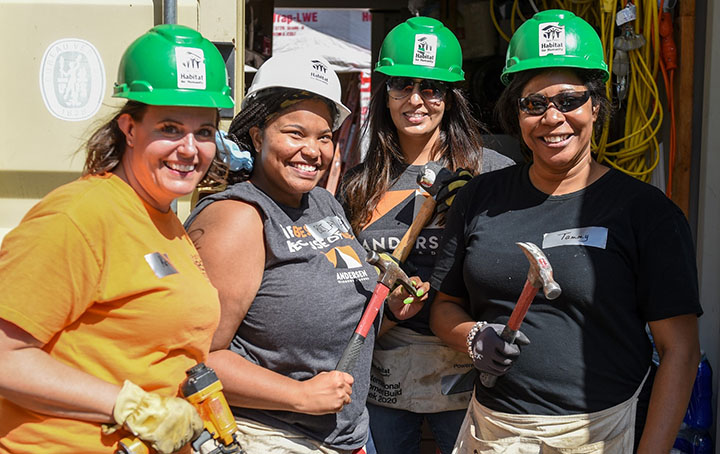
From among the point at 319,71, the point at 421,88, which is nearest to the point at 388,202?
the point at 421,88

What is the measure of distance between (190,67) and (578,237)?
4.03ft

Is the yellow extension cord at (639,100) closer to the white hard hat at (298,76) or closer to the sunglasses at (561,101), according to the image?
the sunglasses at (561,101)

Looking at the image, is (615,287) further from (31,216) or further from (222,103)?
(31,216)

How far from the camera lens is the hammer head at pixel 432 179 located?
2861mm

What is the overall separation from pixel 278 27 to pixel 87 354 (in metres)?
7.86

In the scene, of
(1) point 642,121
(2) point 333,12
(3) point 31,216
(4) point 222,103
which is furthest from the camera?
(2) point 333,12

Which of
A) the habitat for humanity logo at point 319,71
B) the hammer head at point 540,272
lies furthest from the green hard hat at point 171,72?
the hammer head at point 540,272

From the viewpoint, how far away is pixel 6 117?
2.86m

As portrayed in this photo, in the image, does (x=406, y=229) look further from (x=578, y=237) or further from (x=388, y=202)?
(x=578, y=237)

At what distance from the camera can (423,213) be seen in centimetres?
288

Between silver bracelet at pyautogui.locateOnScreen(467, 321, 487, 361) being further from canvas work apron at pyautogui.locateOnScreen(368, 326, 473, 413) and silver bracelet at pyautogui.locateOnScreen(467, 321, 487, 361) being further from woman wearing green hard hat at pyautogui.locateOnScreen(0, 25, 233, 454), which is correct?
woman wearing green hard hat at pyautogui.locateOnScreen(0, 25, 233, 454)

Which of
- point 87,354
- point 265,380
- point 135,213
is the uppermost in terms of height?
point 135,213

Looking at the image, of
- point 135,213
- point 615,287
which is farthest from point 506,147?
point 135,213

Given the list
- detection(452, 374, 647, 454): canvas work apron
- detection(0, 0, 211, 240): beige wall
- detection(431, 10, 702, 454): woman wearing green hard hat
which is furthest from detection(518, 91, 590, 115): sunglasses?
detection(0, 0, 211, 240): beige wall
